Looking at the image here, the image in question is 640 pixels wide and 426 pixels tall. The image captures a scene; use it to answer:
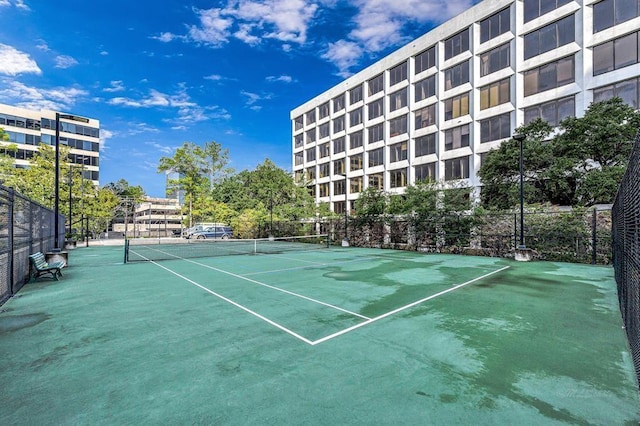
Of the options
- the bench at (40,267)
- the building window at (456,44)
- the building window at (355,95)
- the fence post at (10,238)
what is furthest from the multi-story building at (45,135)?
the building window at (456,44)

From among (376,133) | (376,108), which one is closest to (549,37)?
(376,108)

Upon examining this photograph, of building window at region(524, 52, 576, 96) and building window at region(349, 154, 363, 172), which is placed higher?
building window at region(524, 52, 576, 96)

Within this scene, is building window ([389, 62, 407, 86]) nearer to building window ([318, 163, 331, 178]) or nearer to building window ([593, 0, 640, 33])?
building window ([318, 163, 331, 178])

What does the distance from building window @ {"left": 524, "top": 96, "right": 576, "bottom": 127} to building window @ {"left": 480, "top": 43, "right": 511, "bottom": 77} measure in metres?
5.92

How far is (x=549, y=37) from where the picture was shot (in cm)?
2886

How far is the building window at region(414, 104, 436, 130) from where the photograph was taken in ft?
127

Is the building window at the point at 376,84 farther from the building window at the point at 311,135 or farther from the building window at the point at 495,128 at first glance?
the building window at the point at 495,128

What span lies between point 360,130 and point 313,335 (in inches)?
1830

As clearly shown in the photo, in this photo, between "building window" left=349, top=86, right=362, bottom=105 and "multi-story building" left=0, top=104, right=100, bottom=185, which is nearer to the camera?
"building window" left=349, top=86, right=362, bottom=105

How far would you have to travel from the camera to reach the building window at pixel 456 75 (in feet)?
116

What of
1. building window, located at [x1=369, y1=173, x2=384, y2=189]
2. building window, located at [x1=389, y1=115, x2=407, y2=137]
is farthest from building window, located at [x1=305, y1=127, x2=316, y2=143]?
building window, located at [x1=389, y1=115, x2=407, y2=137]

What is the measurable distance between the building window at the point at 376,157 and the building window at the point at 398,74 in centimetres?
963

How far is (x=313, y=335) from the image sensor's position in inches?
224

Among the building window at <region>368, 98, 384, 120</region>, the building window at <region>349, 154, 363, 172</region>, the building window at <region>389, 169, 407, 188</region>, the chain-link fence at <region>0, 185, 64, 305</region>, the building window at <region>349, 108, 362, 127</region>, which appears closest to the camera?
the chain-link fence at <region>0, 185, 64, 305</region>
